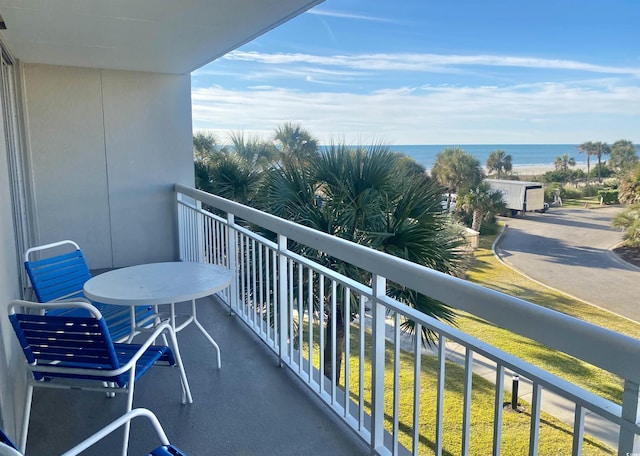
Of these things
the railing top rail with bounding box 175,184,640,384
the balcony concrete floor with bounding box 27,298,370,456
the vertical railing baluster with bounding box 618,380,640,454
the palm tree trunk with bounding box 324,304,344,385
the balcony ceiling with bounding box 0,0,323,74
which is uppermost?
the balcony ceiling with bounding box 0,0,323,74

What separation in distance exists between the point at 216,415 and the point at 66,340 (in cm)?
89

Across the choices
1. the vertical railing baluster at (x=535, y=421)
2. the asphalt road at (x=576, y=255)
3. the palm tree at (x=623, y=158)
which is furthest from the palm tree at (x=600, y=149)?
the vertical railing baluster at (x=535, y=421)

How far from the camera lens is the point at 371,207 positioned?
5211 mm

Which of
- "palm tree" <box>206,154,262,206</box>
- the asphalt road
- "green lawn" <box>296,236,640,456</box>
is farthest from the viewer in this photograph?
the asphalt road

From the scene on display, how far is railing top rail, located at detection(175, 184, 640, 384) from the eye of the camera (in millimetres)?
988

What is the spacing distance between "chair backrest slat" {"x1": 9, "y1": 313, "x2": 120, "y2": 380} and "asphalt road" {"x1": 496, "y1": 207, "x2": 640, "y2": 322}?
13.3 meters

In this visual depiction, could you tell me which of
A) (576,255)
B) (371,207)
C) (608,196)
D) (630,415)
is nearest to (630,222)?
(608,196)

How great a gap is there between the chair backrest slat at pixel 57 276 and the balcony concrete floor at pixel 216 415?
574 mm

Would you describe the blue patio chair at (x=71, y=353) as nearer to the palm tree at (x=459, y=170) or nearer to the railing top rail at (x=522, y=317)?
the railing top rail at (x=522, y=317)

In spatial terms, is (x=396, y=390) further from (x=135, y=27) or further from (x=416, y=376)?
(x=135, y=27)

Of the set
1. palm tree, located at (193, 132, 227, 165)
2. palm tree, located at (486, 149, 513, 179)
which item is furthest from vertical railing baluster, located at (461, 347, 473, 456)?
palm tree, located at (486, 149, 513, 179)

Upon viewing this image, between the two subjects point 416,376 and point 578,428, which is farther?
point 416,376

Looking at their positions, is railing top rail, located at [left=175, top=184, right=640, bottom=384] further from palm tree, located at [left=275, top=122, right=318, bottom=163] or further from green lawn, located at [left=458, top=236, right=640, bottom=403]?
palm tree, located at [left=275, top=122, right=318, bottom=163]

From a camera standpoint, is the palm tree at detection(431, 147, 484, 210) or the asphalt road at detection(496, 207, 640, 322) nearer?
the asphalt road at detection(496, 207, 640, 322)
